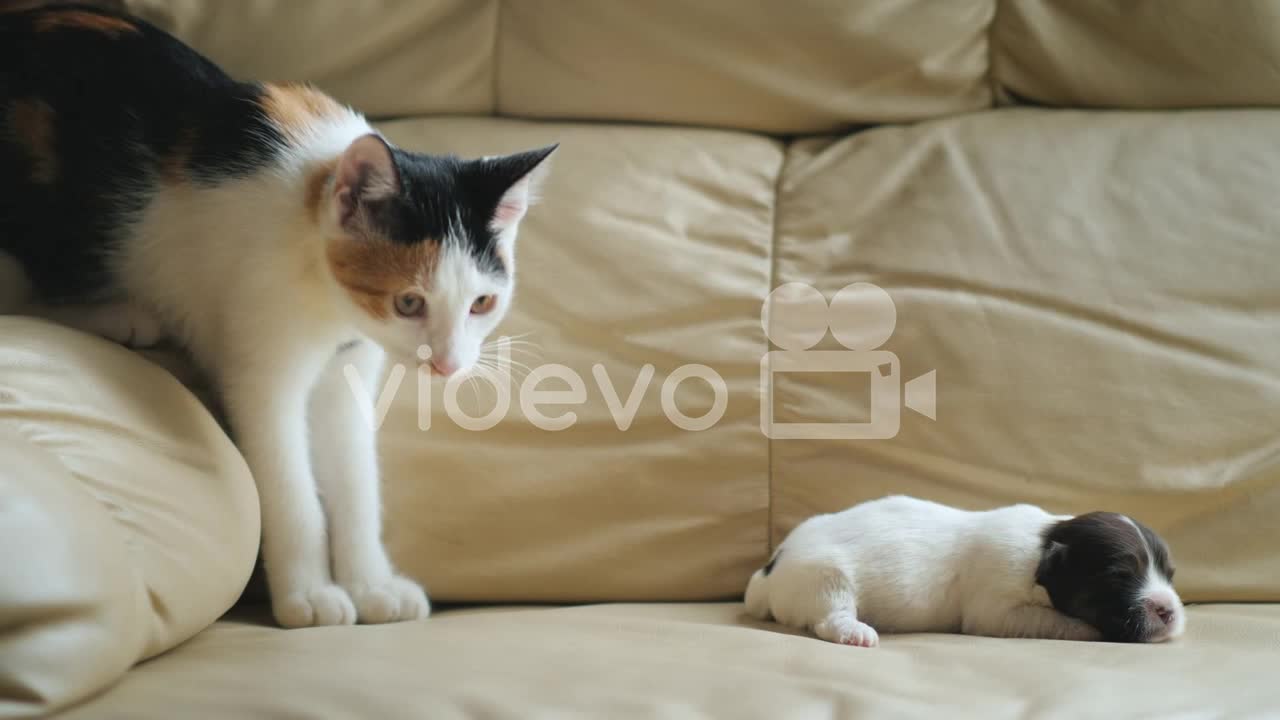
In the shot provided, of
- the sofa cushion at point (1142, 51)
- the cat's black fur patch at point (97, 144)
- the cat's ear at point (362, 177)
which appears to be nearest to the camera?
the cat's ear at point (362, 177)

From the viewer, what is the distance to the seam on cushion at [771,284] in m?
1.38

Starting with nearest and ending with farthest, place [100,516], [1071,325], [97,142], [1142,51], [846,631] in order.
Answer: [100,516]
[846,631]
[97,142]
[1071,325]
[1142,51]

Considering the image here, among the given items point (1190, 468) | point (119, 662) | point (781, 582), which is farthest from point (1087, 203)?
point (119, 662)

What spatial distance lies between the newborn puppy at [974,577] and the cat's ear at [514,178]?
0.46 meters

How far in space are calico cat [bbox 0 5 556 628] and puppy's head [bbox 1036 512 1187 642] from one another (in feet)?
2.07

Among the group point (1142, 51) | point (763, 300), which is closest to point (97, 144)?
point (763, 300)

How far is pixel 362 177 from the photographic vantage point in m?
1.10

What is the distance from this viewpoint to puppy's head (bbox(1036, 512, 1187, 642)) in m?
1.10

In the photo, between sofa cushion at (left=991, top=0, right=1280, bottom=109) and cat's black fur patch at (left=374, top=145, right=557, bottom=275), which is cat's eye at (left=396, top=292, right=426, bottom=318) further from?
sofa cushion at (left=991, top=0, right=1280, bottom=109)

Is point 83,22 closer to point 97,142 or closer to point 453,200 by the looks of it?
point 97,142

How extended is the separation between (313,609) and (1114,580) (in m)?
0.81

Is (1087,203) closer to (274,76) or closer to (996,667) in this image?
(996,667)

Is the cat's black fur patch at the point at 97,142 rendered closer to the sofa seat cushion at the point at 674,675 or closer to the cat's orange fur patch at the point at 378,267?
the cat's orange fur patch at the point at 378,267

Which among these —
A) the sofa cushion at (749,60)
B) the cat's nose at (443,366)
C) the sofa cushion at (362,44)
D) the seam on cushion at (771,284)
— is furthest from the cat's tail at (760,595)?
the sofa cushion at (362,44)
